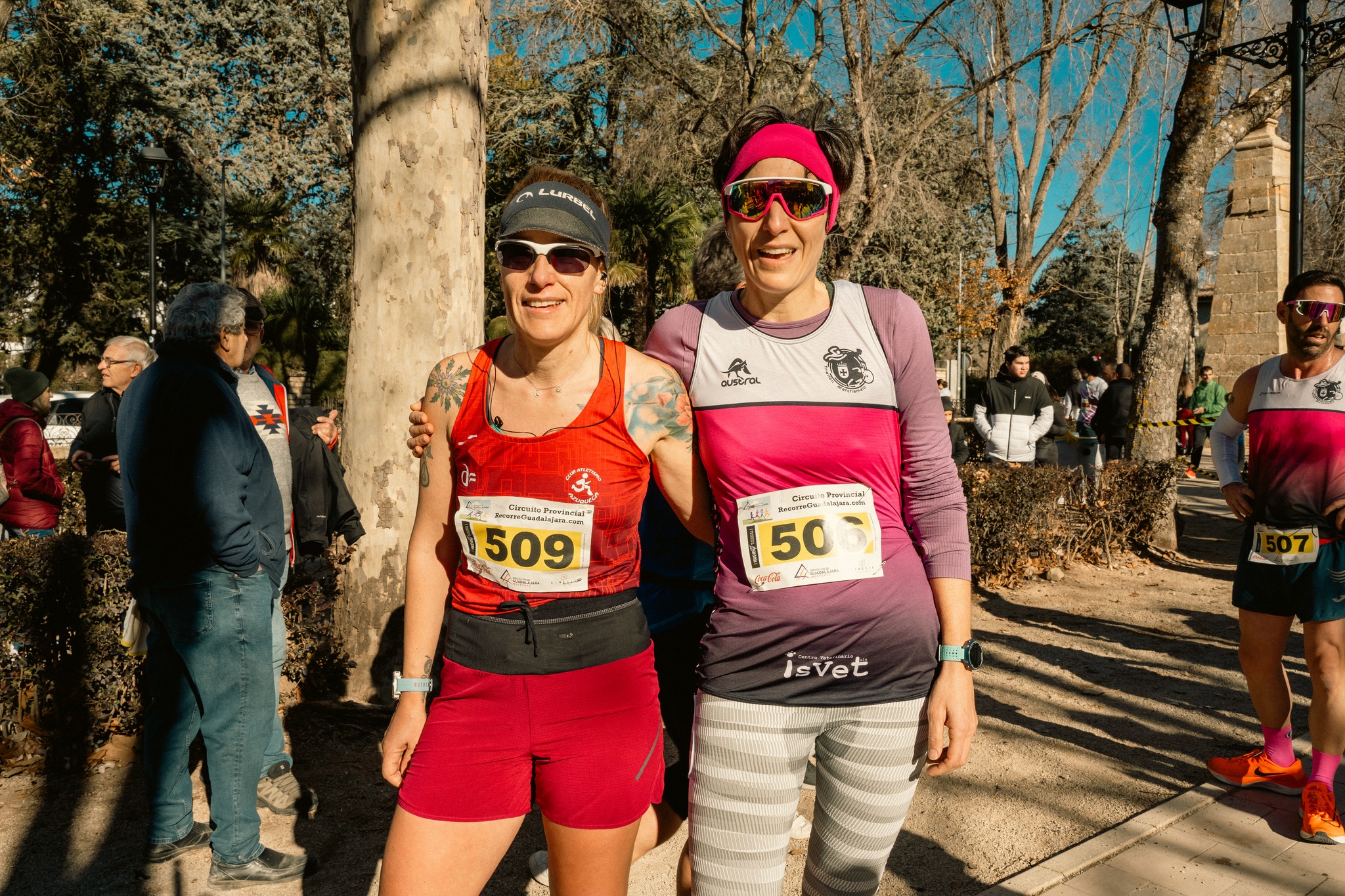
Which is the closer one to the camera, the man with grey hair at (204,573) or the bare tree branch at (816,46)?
the man with grey hair at (204,573)

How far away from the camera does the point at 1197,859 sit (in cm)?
343

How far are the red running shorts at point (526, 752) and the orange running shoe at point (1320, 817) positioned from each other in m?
3.06

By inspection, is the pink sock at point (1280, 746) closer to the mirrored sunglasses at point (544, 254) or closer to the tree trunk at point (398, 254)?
the mirrored sunglasses at point (544, 254)

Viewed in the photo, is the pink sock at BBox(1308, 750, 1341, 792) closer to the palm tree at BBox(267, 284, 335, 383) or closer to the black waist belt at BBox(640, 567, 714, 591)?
the black waist belt at BBox(640, 567, 714, 591)

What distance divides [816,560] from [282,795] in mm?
2985

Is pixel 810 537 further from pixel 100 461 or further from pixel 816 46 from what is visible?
pixel 816 46

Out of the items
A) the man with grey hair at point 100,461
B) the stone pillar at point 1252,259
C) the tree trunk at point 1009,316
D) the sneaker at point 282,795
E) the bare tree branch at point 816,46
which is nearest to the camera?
the sneaker at point 282,795

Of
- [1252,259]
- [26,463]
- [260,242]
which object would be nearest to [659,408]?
[26,463]

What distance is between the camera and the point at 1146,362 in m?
10.3

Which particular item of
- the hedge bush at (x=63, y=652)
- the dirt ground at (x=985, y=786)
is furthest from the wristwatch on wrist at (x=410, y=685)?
the hedge bush at (x=63, y=652)

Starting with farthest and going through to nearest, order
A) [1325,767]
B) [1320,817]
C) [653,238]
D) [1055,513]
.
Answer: [653,238], [1055,513], [1325,767], [1320,817]

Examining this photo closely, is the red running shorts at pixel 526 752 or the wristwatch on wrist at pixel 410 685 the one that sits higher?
the wristwatch on wrist at pixel 410 685

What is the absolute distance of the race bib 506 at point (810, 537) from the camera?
197 cm

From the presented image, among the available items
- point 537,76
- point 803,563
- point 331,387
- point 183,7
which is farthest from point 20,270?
point 803,563
